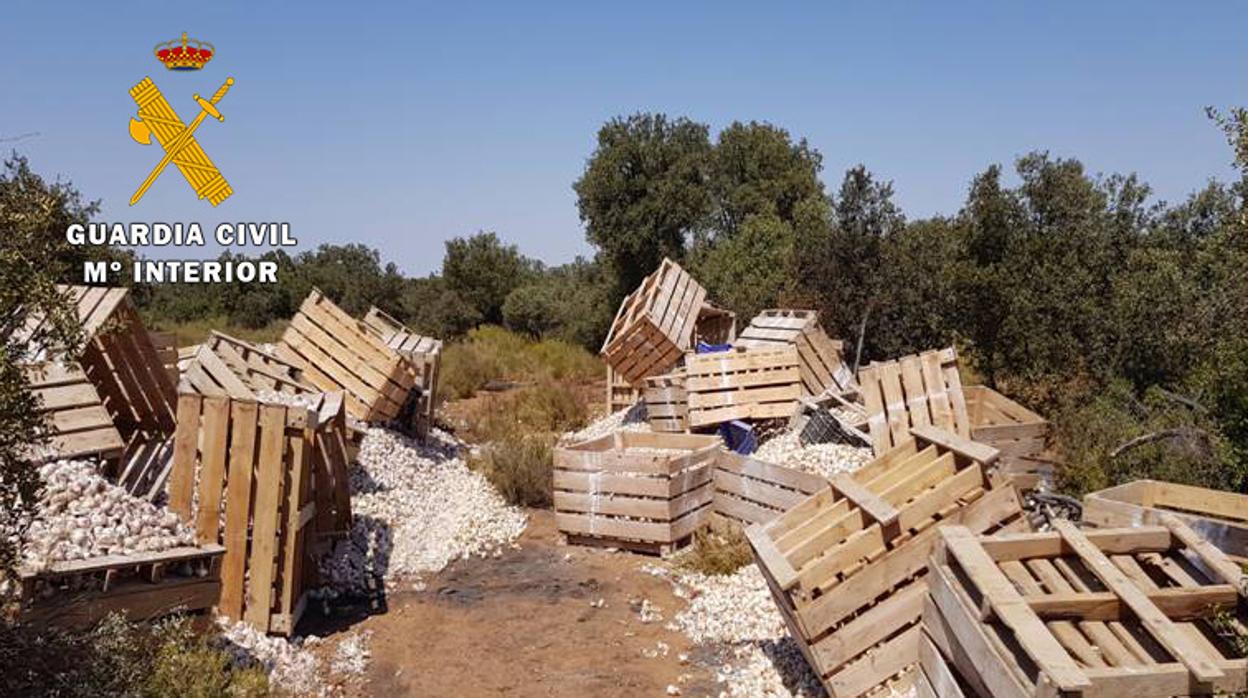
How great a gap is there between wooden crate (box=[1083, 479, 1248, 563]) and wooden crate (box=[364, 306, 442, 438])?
8426mm

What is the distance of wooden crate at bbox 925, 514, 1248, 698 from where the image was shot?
3.25m

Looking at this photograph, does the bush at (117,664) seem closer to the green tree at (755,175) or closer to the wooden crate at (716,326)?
the wooden crate at (716,326)

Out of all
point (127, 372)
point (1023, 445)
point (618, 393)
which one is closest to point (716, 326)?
point (618, 393)

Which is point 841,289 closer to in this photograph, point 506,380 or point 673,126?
point 506,380

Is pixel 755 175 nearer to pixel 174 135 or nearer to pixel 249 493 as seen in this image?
pixel 174 135

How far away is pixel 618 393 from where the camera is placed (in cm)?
1500

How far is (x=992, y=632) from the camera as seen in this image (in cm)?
377

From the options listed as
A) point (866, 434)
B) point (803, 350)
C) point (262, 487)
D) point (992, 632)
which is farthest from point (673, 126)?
point (992, 632)

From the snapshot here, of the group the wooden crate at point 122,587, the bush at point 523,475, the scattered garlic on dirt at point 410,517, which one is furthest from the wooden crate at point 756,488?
the wooden crate at point 122,587

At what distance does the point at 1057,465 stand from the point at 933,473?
411 cm

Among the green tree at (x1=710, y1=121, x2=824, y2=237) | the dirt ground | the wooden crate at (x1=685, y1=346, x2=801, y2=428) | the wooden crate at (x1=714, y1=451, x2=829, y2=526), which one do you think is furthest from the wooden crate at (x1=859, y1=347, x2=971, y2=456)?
the green tree at (x1=710, y1=121, x2=824, y2=237)

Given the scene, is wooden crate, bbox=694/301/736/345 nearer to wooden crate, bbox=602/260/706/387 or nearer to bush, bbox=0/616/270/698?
wooden crate, bbox=602/260/706/387

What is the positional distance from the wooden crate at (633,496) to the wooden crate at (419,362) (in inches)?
156

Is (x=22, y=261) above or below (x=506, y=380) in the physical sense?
above
